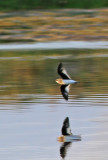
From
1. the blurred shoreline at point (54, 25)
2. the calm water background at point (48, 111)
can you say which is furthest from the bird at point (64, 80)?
the blurred shoreline at point (54, 25)

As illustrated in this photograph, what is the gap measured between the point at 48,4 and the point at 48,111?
22.0 metres

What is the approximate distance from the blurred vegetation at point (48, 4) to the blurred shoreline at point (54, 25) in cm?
56

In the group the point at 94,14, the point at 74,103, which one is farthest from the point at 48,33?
the point at 74,103

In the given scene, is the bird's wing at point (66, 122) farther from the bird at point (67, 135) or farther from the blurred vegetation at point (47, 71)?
the blurred vegetation at point (47, 71)

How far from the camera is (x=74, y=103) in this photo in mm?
12430

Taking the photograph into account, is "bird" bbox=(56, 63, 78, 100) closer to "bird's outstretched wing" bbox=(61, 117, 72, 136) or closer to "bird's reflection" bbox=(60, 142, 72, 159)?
"bird's outstretched wing" bbox=(61, 117, 72, 136)

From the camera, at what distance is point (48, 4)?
109ft

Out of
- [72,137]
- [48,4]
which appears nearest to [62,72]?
[72,137]

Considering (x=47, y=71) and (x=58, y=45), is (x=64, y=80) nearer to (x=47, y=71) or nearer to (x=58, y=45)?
Result: (x=47, y=71)

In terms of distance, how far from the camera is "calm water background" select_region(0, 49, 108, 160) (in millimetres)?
9141

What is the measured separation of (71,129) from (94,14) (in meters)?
20.4

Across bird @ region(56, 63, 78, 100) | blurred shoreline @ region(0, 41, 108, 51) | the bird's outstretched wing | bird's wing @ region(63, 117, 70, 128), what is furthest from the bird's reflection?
blurred shoreline @ region(0, 41, 108, 51)

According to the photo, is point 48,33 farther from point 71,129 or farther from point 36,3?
point 71,129

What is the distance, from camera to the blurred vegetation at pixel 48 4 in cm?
3216
